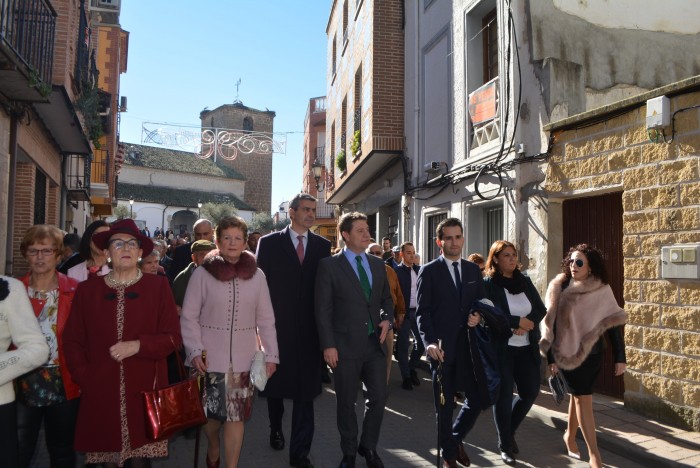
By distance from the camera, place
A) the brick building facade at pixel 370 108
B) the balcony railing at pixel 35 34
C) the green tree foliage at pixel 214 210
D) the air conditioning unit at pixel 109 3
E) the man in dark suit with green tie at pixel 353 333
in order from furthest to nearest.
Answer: the green tree foliage at pixel 214 210 < the air conditioning unit at pixel 109 3 < the brick building facade at pixel 370 108 < the balcony railing at pixel 35 34 < the man in dark suit with green tie at pixel 353 333

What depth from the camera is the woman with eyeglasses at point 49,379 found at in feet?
11.2

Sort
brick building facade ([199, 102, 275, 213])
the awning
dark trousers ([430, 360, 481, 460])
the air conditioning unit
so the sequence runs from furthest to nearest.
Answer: brick building facade ([199, 102, 275, 213]) → the air conditioning unit → the awning → dark trousers ([430, 360, 481, 460])

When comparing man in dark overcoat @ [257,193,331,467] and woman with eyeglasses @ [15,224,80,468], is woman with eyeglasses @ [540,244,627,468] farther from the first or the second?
woman with eyeglasses @ [15,224,80,468]

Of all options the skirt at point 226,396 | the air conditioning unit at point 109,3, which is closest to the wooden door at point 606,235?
the skirt at point 226,396

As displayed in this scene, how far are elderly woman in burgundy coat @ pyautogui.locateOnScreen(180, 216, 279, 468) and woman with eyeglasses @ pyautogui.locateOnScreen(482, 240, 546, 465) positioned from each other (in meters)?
1.91

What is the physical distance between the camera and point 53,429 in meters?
3.51

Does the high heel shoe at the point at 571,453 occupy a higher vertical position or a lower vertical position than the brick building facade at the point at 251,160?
Result: lower

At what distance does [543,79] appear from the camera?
8.15 meters

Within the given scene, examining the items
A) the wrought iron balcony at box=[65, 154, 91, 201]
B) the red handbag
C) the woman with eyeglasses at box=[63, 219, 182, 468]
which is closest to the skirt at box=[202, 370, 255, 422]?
the red handbag

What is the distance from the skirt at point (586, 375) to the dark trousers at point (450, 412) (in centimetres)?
79

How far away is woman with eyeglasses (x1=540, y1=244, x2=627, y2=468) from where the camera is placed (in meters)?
4.62

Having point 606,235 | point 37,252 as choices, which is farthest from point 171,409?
point 606,235

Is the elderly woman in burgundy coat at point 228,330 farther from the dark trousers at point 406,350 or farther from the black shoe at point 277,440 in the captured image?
the dark trousers at point 406,350

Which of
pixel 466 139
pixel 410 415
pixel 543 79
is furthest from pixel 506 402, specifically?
pixel 466 139
